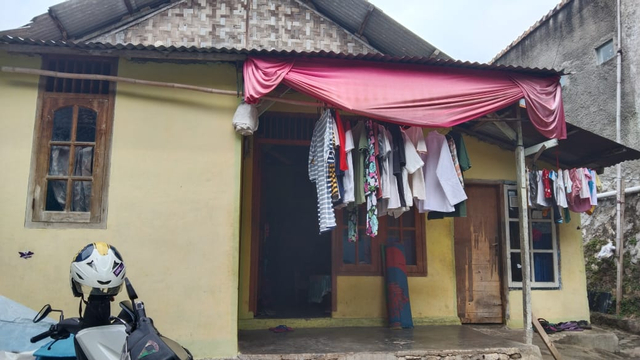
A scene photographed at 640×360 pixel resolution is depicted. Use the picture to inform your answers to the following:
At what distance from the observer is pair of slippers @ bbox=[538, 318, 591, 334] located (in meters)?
7.26

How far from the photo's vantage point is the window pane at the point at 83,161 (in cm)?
530

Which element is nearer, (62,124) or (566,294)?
(62,124)

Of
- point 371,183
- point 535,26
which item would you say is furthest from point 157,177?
point 535,26

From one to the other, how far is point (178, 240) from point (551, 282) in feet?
19.2

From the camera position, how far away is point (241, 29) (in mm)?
8109

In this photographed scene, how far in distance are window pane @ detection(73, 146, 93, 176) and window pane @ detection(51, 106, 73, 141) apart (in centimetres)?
21

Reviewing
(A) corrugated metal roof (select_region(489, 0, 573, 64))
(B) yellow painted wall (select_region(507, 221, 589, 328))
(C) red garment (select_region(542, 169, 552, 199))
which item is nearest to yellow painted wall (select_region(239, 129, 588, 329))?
(B) yellow painted wall (select_region(507, 221, 589, 328))

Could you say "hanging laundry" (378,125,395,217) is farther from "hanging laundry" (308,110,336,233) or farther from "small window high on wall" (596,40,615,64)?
"small window high on wall" (596,40,615,64)

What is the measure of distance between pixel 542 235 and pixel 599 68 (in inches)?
215

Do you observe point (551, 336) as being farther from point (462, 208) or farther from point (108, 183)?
point (108, 183)

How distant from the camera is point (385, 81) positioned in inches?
211

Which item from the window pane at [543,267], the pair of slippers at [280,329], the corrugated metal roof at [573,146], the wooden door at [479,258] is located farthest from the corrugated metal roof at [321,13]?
the pair of slippers at [280,329]

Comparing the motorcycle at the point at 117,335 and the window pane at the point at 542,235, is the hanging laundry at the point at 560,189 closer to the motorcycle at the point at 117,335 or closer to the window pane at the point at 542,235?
the window pane at the point at 542,235

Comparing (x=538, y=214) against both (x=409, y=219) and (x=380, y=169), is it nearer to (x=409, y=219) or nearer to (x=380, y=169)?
(x=409, y=219)
